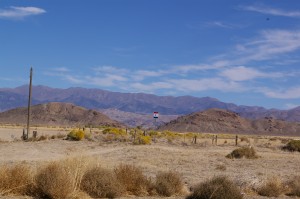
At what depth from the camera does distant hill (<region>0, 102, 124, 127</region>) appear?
6964 inches

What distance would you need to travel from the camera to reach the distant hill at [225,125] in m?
169

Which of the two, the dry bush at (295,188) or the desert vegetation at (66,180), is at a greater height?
the desert vegetation at (66,180)

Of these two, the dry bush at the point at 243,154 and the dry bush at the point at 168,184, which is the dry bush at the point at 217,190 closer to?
the dry bush at the point at 168,184

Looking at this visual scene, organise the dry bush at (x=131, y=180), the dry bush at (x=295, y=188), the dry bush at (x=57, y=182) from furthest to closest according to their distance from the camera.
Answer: the dry bush at (x=295, y=188), the dry bush at (x=131, y=180), the dry bush at (x=57, y=182)

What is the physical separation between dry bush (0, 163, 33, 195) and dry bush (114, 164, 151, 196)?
10.5ft

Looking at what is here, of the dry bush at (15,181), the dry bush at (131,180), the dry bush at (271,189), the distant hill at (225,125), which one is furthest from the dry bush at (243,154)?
the distant hill at (225,125)

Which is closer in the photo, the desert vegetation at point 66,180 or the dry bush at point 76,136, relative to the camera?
the desert vegetation at point 66,180

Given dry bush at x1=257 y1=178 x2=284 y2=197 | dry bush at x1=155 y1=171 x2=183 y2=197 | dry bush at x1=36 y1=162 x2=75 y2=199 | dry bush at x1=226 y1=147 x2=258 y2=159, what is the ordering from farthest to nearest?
dry bush at x1=226 y1=147 x2=258 y2=159 < dry bush at x1=257 y1=178 x2=284 y2=197 < dry bush at x1=155 y1=171 x2=183 y2=197 < dry bush at x1=36 y1=162 x2=75 y2=199

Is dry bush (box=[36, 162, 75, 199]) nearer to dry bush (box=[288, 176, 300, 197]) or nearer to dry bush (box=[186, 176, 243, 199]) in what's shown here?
dry bush (box=[186, 176, 243, 199])

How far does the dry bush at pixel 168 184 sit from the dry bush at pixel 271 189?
3.41 meters

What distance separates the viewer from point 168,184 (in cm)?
1789

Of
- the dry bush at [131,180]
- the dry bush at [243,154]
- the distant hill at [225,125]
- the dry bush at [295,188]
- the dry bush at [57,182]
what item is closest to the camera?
the dry bush at [57,182]

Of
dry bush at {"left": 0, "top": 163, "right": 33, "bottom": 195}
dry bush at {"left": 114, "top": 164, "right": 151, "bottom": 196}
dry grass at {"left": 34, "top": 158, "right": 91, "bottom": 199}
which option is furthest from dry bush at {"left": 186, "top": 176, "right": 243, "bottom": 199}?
dry bush at {"left": 0, "top": 163, "right": 33, "bottom": 195}

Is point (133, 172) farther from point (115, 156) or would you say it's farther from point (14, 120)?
point (14, 120)
